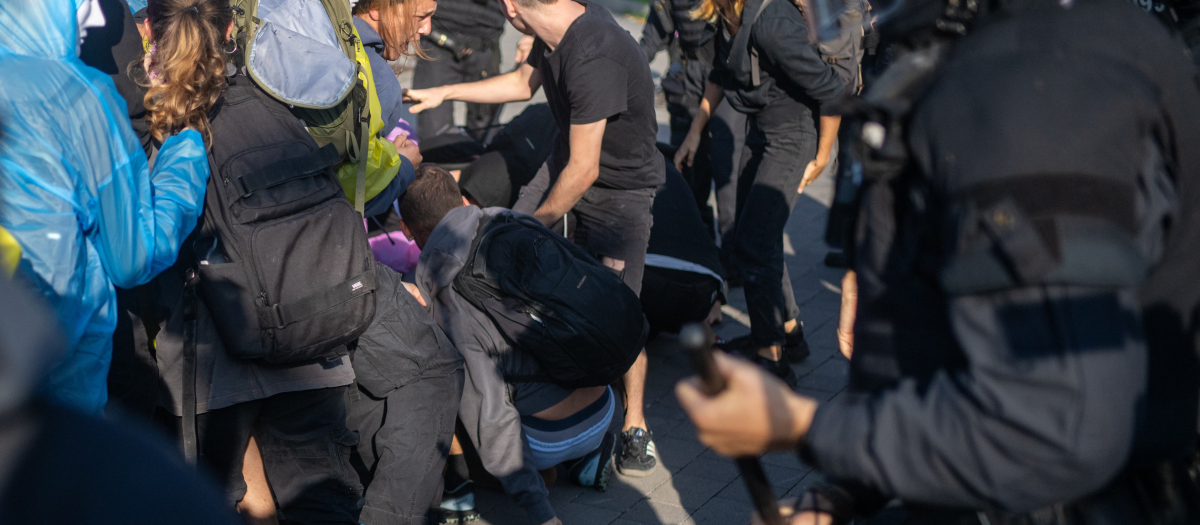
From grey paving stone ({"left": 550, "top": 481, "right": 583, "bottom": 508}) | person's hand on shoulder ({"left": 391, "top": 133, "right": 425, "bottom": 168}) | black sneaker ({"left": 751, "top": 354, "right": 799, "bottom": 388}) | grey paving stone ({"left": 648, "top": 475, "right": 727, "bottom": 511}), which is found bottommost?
black sneaker ({"left": 751, "top": 354, "right": 799, "bottom": 388})

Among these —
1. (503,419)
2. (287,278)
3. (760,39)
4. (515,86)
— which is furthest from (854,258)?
(515,86)

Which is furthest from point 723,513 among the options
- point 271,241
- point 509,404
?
point 271,241

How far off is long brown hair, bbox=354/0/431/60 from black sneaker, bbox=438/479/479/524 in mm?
1716

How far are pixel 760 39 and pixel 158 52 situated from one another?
2.42 metres

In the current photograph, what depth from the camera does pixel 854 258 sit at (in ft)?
4.54

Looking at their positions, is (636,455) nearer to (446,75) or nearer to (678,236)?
(678,236)

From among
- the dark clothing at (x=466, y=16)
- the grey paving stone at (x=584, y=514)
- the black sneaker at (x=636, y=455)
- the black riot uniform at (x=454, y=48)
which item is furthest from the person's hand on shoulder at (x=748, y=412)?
the dark clothing at (x=466, y=16)

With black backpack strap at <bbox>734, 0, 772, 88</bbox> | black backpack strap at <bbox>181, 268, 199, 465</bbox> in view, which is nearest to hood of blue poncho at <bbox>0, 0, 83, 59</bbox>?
black backpack strap at <bbox>181, 268, 199, 465</bbox>

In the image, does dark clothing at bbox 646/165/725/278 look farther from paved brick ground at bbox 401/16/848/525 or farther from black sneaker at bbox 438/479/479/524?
black sneaker at bbox 438/479/479/524

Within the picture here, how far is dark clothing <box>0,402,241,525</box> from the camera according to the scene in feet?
3.37

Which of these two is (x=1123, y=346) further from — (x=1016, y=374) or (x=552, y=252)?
(x=552, y=252)

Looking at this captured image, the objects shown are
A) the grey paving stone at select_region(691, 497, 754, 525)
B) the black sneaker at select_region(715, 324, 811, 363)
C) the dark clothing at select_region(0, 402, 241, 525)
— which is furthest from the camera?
the black sneaker at select_region(715, 324, 811, 363)

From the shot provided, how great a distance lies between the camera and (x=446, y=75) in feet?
20.5

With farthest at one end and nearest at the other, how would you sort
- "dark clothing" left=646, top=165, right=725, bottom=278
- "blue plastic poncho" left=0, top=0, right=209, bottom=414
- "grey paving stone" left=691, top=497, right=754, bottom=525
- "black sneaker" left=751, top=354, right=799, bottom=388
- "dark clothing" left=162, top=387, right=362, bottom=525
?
"dark clothing" left=646, top=165, right=725, bottom=278 → "black sneaker" left=751, top=354, right=799, bottom=388 → "grey paving stone" left=691, top=497, right=754, bottom=525 → "dark clothing" left=162, top=387, right=362, bottom=525 → "blue plastic poncho" left=0, top=0, right=209, bottom=414
